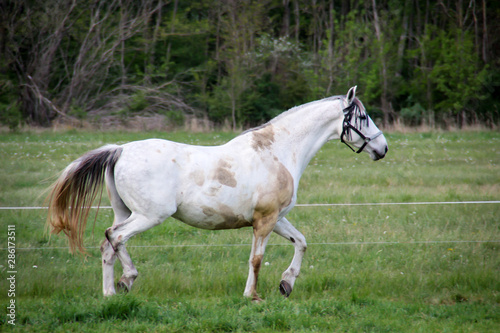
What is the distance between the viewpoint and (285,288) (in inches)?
201

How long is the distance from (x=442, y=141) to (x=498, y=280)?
12.5 metres

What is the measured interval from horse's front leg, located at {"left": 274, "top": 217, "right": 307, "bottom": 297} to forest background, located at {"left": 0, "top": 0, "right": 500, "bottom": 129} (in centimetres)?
1820

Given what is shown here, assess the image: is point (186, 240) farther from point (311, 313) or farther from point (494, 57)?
point (494, 57)

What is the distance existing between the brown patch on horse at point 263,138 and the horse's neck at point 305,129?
6cm

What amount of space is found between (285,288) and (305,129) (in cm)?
179

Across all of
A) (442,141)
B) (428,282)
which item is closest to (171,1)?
(442,141)

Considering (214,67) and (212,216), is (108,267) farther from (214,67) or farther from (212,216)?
(214,67)

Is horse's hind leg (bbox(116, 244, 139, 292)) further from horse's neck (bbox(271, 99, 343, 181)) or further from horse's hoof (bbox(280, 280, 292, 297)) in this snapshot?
horse's neck (bbox(271, 99, 343, 181))

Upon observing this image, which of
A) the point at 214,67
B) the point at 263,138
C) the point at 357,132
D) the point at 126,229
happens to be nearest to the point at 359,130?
the point at 357,132

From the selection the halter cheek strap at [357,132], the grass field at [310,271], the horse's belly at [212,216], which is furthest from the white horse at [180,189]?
the grass field at [310,271]

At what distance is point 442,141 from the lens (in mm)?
17094

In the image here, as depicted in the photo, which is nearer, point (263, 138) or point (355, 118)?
point (263, 138)

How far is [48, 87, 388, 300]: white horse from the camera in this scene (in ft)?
15.1

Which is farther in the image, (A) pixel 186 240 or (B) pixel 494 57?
(B) pixel 494 57
